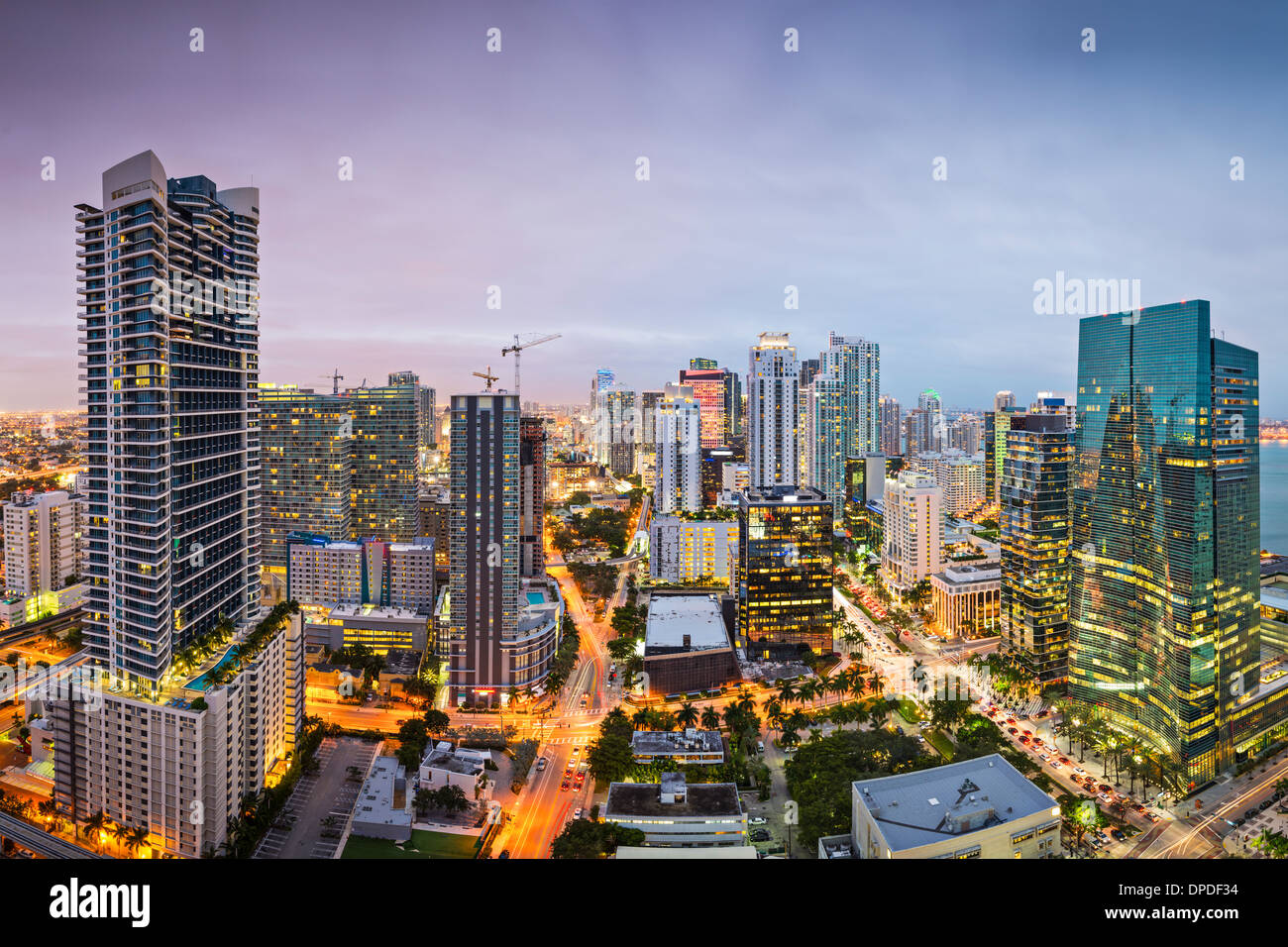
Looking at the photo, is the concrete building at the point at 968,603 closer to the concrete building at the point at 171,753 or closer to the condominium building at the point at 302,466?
the concrete building at the point at 171,753

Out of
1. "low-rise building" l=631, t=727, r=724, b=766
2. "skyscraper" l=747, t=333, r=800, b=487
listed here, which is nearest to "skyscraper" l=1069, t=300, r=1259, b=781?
"low-rise building" l=631, t=727, r=724, b=766

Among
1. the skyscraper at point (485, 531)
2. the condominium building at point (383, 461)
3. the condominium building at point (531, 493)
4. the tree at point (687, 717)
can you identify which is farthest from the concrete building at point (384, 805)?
the condominium building at point (383, 461)

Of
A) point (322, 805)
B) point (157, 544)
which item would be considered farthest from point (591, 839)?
point (157, 544)

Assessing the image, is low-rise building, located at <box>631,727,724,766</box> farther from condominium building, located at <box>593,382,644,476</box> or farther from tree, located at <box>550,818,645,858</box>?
condominium building, located at <box>593,382,644,476</box>

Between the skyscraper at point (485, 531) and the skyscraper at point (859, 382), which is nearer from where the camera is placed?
the skyscraper at point (485, 531)

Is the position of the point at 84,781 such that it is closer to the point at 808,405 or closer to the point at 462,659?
the point at 462,659

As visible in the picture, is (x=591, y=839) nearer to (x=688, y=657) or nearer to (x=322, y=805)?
(x=322, y=805)
